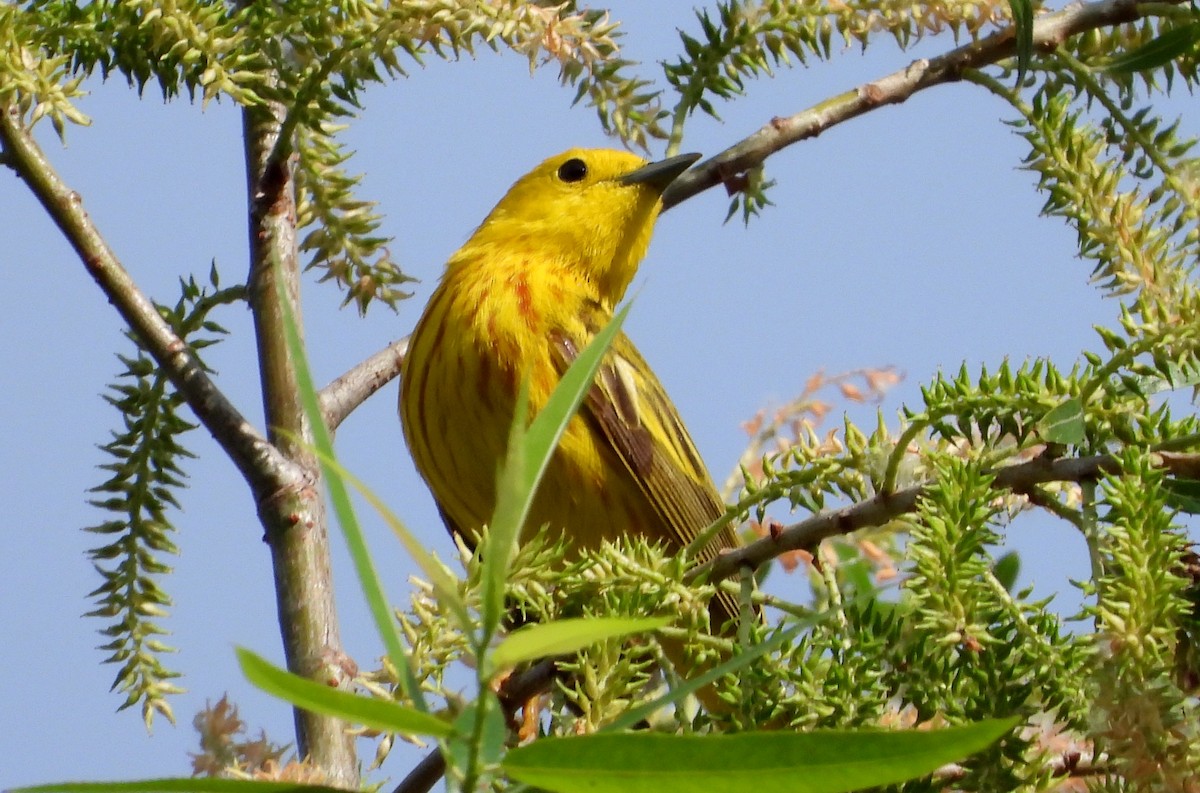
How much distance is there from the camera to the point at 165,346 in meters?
2.34

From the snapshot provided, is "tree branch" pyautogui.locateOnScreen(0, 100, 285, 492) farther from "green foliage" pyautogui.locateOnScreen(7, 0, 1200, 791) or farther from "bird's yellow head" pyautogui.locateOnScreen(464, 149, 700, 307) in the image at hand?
"bird's yellow head" pyautogui.locateOnScreen(464, 149, 700, 307)

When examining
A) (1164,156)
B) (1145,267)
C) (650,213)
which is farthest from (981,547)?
(650,213)

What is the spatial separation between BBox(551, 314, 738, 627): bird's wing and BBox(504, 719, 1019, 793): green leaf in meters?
2.21

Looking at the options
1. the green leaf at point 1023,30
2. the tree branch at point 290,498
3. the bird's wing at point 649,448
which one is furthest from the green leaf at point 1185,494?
the bird's wing at point 649,448

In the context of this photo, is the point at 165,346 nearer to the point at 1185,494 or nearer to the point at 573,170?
the point at 1185,494

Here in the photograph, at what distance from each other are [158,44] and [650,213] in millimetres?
2083

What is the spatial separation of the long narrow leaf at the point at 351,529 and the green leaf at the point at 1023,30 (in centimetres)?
158

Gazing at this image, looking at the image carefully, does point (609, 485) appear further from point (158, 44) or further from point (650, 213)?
point (158, 44)

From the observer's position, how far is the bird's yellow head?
3895mm

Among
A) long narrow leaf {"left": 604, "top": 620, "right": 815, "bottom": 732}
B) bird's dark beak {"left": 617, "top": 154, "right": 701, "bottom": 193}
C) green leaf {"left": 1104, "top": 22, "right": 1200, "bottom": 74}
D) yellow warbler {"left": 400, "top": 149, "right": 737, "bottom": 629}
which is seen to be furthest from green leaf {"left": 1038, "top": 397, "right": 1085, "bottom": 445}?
bird's dark beak {"left": 617, "top": 154, "right": 701, "bottom": 193}

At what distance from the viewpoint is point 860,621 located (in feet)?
4.24

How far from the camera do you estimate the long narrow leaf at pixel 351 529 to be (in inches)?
33.0

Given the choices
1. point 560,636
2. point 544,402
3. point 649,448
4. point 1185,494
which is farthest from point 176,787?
point 649,448

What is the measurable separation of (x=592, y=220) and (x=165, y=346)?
5.91 ft
